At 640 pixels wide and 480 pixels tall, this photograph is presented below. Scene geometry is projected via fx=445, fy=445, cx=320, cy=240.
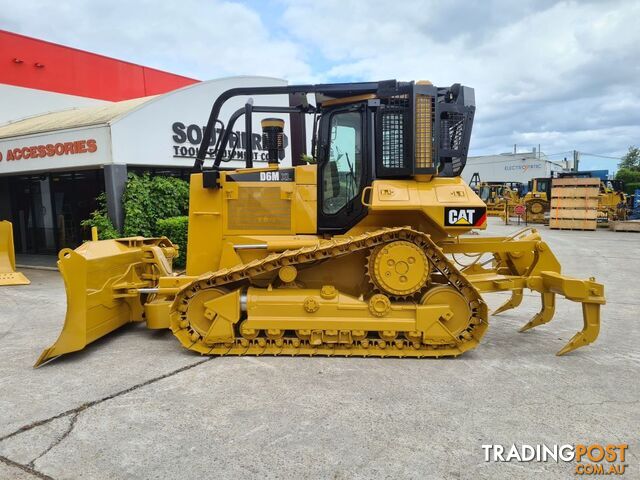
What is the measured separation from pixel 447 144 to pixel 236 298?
278 centimetres

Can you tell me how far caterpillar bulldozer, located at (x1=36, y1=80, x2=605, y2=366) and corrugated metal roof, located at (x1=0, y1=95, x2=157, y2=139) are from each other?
21.4 feet

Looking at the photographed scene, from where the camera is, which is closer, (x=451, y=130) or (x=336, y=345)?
(x=336, y=345)

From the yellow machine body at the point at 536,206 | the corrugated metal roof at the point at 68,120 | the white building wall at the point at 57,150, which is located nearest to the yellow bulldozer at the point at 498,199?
the yellow machine body at the point at 536,206

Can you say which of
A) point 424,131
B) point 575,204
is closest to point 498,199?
point 575,204

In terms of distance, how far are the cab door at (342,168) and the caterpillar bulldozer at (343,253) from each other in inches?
0.5

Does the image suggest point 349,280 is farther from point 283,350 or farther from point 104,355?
point 104,355

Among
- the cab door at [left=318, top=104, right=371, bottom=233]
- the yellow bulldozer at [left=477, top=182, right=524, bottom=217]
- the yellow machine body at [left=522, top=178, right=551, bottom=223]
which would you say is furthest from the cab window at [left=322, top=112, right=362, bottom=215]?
the yellow machine body at [left=522, top=178, right=551, bottom=223]

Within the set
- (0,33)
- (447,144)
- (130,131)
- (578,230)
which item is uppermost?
(0,33)

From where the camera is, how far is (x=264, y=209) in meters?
5.14

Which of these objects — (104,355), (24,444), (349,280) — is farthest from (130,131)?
(24,444)

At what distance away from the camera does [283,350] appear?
4.62 m

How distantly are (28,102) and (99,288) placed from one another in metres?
13.9

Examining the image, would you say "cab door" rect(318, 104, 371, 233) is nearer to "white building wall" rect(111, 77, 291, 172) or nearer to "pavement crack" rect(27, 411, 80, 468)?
"pavement crack" rect(27, 411, 80, 468)

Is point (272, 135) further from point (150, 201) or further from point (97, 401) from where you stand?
point (150, 201)
